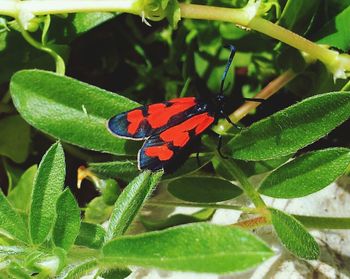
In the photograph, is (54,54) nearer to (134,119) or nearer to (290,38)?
(134,119)

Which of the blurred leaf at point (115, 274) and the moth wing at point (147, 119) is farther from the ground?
the moth wing at point (147, 119)

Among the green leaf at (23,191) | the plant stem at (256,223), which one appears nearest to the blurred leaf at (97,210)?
the green leaf at (23,191)

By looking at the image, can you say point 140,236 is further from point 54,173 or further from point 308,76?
→ point 308,76

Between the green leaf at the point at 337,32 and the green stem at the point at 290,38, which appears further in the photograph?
the green leaf at the point at 337,32

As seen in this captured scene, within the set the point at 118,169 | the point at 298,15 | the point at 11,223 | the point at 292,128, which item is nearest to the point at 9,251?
the point at 11,223

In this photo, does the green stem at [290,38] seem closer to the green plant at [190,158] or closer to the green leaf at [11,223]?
the green plant at [190,158]

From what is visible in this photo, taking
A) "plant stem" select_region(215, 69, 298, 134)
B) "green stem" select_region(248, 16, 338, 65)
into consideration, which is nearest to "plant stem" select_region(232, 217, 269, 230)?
"plant stem" select_region(215, 69, 298, 134)
